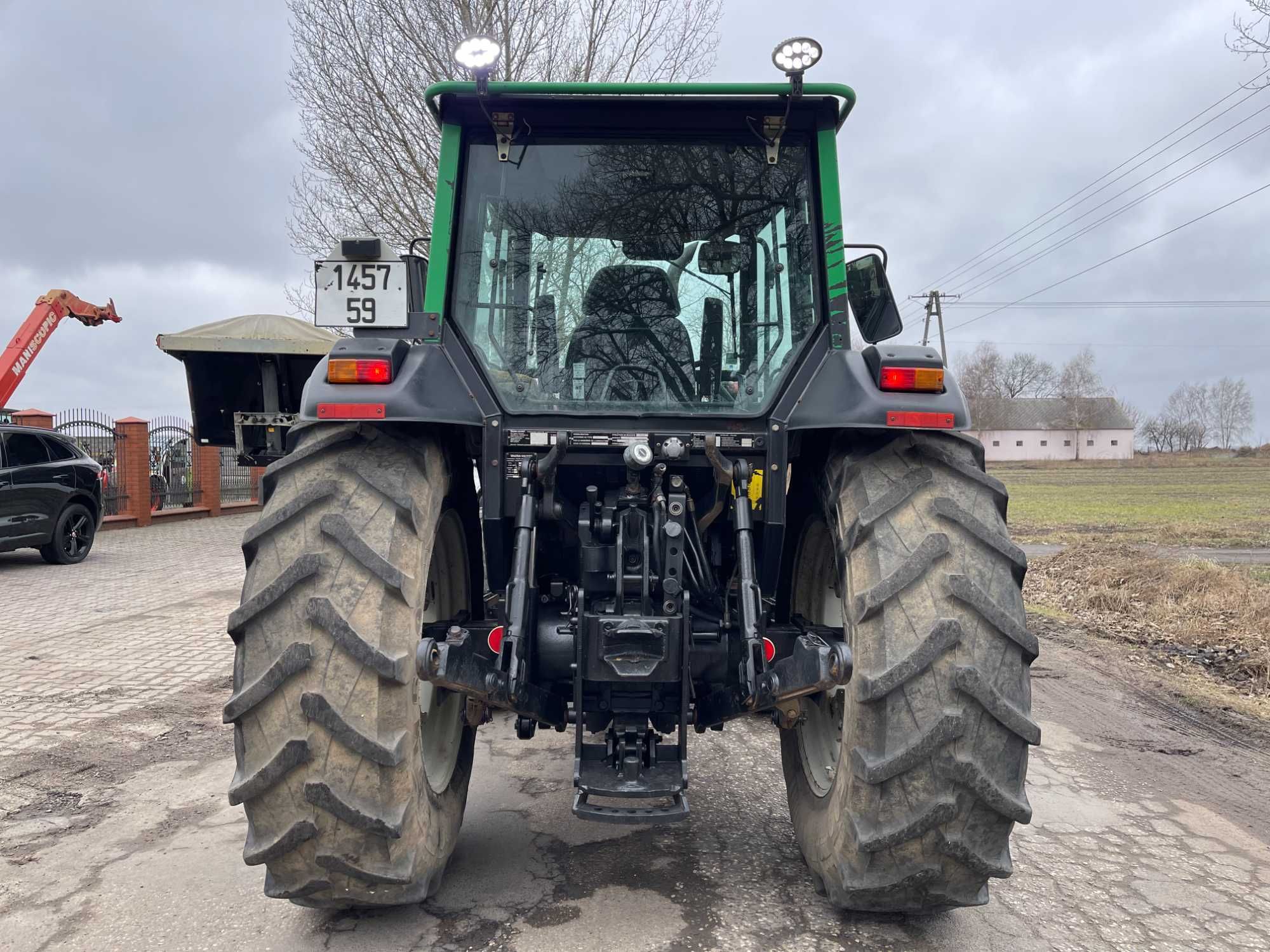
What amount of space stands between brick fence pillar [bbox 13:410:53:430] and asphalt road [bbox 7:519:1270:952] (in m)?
13.8

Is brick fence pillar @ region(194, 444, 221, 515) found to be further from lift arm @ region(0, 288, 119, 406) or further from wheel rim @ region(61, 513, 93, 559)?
wheel rim @ region(61, 513, 93, 559)

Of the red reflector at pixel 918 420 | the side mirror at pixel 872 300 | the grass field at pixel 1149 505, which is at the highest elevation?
the side mirror at pixel 872 300

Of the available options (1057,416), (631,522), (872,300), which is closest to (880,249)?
(872,300)

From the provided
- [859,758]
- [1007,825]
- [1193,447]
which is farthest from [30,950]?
[1193,447]

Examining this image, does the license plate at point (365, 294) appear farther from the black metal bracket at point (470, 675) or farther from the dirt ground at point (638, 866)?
the dirt ground at point (638, 866)

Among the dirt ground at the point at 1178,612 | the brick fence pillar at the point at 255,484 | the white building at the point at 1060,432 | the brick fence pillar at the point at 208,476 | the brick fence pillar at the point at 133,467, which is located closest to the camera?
the dirt ground at the point at 1178,612

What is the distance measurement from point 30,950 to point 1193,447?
105670 mm

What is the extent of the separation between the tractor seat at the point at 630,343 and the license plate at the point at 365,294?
2.16ft

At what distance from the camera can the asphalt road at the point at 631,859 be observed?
293 cm

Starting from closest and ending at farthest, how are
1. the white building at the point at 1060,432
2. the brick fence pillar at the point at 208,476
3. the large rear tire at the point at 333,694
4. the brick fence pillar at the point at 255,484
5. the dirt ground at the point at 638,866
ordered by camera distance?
the large rear tire at the point at 333,694
the dirt ground at the point at 638,866
the brick fence pillar at the point at 208,476
the brick fence pillar at the point at 255,484
the white building at the point at 1060,432

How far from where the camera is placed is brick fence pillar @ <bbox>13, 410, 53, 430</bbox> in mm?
16984

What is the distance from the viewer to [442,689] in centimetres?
339

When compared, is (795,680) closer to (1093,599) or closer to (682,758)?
(682,758)

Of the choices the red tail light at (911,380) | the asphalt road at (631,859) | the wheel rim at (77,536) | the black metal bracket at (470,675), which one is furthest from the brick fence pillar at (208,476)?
the red tail light at (911,380)
